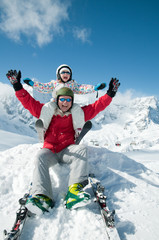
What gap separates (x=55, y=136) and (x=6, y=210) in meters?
1.50

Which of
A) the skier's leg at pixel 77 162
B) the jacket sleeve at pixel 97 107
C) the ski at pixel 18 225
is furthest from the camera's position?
the jacket sleeve at pixel 97 107

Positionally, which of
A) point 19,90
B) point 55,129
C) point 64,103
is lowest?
Answer: point 55,129

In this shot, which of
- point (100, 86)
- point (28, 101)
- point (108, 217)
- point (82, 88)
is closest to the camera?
point (108, 217)

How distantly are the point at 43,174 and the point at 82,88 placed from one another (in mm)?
3161

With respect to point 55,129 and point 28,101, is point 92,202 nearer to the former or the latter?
point 55,129

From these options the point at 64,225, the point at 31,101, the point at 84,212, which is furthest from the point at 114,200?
the point at 31,101

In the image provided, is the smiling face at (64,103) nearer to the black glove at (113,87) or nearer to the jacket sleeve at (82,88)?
the black glove at (113,87)

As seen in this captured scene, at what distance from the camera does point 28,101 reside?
3365 millimetres

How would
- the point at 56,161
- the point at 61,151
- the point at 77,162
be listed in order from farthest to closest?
the point at 61,151 → the point at 56,161 → the point at 77,162

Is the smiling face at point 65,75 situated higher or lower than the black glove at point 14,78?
higher

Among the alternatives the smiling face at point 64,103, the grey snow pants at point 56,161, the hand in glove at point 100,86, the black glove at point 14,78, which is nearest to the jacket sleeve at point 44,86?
the black glove at point 14,78

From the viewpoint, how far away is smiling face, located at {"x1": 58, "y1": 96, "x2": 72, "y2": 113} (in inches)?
130

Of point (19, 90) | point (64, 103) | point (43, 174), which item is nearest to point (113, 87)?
point (64, 103)

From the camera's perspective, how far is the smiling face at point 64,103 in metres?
3.29
